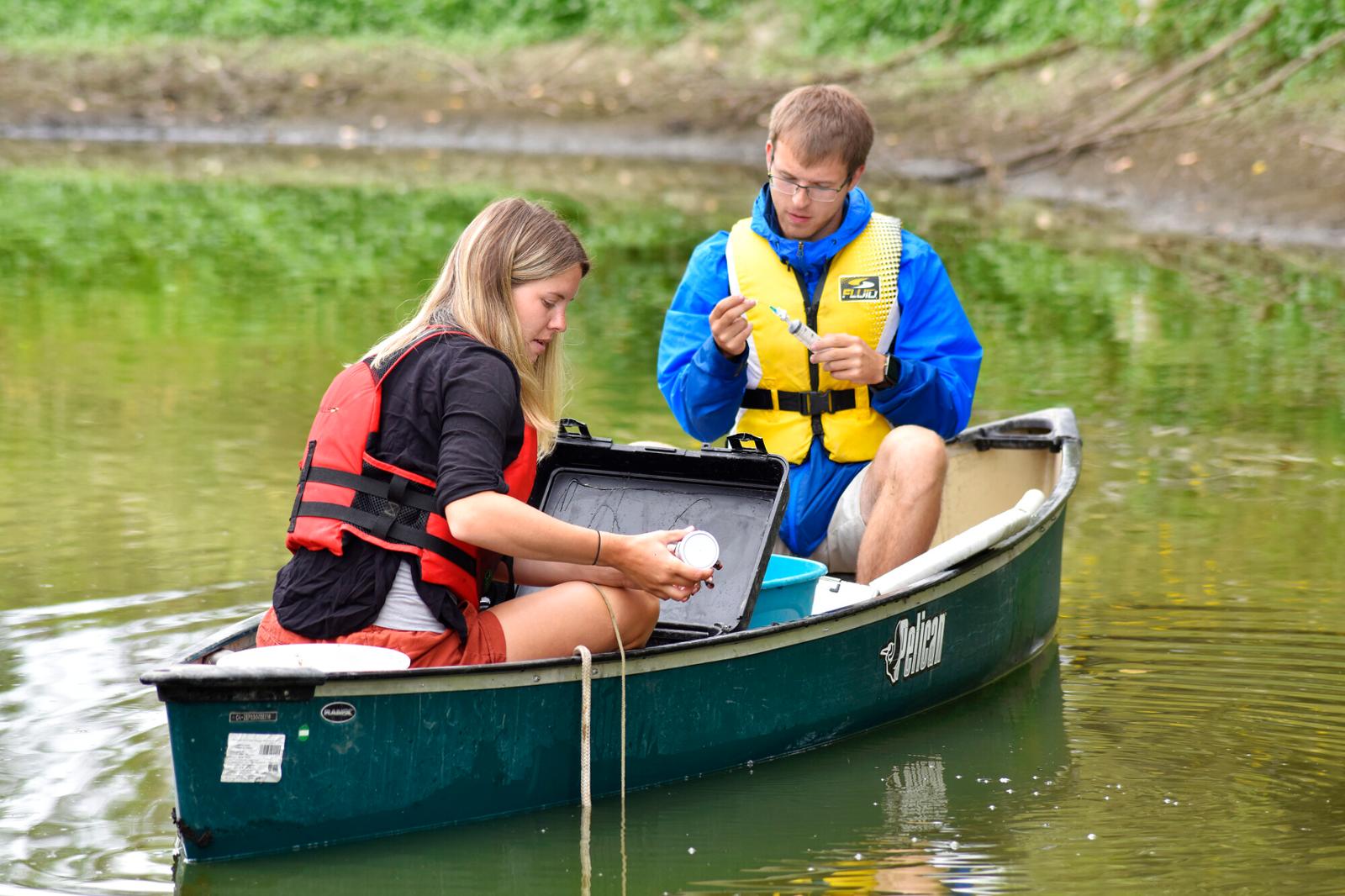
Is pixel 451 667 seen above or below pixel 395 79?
below

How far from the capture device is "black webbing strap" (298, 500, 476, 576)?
351 cm

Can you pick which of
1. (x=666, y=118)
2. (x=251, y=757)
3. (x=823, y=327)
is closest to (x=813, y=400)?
(x=823, y=327)

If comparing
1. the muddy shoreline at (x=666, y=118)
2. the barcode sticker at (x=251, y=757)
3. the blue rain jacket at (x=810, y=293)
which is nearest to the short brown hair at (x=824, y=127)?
the blue rain jacket at (x=810, y=293)

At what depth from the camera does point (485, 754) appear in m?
3.70

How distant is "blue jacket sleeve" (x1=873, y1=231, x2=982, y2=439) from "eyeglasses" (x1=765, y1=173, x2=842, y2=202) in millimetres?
310

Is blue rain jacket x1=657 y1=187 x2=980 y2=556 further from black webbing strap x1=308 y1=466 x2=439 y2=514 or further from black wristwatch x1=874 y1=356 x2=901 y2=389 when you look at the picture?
black webbing strap x1=308 y1=466 x2=439 y2=514

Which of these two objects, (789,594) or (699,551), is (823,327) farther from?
(699,551)

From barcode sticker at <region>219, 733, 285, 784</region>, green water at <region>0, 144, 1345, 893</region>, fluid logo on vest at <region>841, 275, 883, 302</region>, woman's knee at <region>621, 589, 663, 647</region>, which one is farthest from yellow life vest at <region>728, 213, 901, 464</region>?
barcode sticker at <region>219, 733, 285, 784</region>

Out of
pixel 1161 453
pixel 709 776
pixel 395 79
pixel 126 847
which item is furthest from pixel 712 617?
pixel 395 79

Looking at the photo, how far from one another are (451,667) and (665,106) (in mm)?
15860

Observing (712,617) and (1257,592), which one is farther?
(1257,592)

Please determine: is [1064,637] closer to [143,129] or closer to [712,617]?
[712,617]

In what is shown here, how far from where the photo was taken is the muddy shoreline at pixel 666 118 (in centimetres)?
1356

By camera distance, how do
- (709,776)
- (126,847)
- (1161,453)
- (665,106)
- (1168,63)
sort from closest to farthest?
(126,847), (709,776), (1161,453), (1168,63), (665,106)
